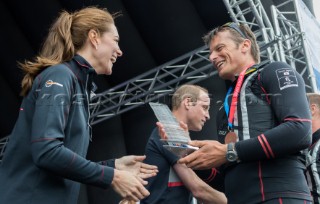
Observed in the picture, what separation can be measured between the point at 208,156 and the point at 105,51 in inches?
26.3

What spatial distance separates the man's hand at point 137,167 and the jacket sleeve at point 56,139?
20 centimetres

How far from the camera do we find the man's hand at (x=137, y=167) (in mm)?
2053

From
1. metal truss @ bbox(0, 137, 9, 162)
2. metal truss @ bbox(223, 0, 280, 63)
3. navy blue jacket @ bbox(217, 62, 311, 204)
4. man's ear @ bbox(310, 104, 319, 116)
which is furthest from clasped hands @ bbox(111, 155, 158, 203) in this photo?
metal truss @ bbox(0, 137, 9, 162)

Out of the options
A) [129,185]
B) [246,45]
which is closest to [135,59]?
[246,45]

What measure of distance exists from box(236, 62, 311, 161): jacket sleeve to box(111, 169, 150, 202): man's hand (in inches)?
15.5

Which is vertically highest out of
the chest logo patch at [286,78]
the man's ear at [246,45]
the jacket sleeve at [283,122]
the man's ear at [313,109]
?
the man's ear at [246,45]

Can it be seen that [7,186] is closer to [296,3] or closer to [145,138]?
[296,3]

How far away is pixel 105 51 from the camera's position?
88.5 inches

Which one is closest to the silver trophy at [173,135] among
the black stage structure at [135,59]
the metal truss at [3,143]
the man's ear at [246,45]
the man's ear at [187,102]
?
the man's ear at [246,45]

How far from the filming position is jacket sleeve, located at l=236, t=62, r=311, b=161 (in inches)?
74.0

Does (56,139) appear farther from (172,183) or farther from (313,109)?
(313,109)

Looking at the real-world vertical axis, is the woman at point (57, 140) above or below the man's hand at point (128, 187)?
above

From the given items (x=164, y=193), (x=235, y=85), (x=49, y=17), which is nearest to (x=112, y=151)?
(x=49, y=17)

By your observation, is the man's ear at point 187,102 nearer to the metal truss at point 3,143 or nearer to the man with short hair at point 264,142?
the man with short hair at point 264,142
